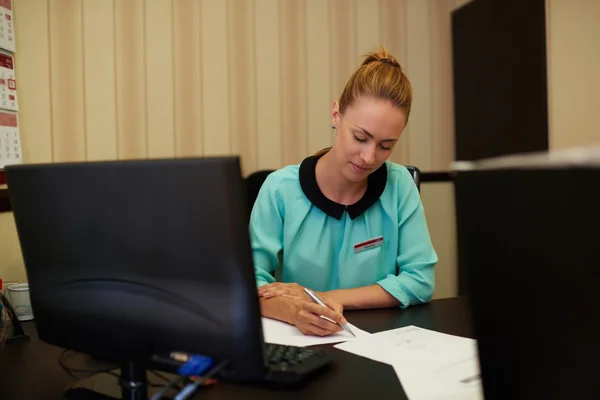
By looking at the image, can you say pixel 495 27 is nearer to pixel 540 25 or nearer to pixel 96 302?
pixel 540 25

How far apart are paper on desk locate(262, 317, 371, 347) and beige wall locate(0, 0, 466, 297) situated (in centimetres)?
105

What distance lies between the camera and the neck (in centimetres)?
152

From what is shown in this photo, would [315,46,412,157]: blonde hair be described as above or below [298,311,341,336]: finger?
above

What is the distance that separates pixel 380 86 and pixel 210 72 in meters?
1.07

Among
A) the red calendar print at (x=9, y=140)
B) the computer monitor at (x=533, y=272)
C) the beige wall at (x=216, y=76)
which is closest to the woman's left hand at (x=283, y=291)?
the computer monitor at (x=533, y=272)

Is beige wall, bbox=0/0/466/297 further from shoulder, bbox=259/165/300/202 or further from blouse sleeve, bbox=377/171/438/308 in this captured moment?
blouse sleeve, bbox=377/171/438/308

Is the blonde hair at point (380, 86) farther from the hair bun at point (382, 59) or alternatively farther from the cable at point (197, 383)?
the cable at point (197, 383)

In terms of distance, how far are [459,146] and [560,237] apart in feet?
8.19

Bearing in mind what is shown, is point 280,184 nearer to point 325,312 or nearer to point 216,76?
point 325,312

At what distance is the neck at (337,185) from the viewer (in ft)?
4.99

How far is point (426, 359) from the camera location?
0.89 metres

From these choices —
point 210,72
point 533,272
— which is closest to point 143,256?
point 533,272

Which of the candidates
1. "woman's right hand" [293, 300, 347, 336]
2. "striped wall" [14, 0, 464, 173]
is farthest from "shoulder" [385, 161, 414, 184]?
"striped wall" [14, 0, 464, 173]

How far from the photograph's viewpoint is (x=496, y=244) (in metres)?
0.49
